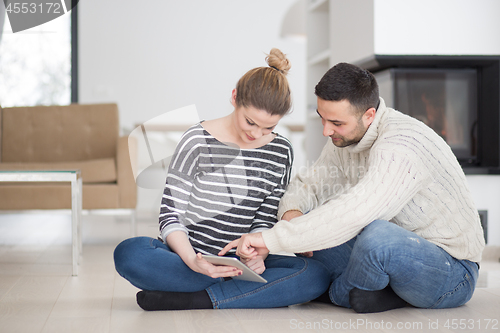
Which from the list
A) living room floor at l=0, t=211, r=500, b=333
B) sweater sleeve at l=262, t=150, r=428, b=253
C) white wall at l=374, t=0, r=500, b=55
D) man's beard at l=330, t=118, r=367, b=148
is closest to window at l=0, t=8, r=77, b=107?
living room floor at l=0, t=211, r=500, b=333

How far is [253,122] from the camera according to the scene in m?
1.39

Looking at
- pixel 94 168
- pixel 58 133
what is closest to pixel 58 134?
pixel 58 133

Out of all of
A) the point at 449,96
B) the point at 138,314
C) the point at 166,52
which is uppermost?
the point at 166,52

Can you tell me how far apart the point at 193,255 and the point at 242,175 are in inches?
10.9

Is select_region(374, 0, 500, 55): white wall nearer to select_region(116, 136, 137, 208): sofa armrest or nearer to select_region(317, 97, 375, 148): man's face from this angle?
select_region(317, 97, 375, 148): man's face

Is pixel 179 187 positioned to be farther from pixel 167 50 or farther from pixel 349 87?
pixel 167 50

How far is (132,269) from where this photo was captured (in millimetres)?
1411

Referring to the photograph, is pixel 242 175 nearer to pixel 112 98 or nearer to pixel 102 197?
pixel 102 197

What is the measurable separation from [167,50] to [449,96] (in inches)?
139

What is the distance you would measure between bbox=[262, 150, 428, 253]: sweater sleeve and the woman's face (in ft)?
0.89

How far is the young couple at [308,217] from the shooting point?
1.32 m

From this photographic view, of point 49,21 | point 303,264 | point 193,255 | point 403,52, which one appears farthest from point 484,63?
point 49,21

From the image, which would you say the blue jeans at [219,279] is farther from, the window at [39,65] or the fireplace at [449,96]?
the window at [39,65]

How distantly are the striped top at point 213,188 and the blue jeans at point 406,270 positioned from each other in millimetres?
312
